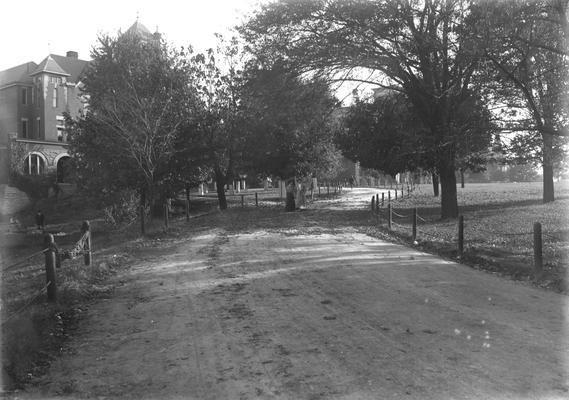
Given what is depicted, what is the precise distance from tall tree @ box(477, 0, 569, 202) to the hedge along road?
6188 millimetres

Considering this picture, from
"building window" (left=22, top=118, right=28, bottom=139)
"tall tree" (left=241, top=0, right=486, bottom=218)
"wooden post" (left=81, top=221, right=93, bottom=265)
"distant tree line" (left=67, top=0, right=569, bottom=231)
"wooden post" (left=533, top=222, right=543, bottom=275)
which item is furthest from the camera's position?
"building window" (left=22, top=118, right=28, bottom=139)

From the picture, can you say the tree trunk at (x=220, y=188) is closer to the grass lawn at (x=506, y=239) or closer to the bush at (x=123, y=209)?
the bush at (x=123, y=209)

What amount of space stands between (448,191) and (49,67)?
46597mm

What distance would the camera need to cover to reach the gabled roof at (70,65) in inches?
2279

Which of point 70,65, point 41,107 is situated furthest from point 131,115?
point 70,65

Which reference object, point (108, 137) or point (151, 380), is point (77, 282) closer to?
point (151, 380)

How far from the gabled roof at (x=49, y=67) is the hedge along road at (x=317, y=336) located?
5135 centimetres

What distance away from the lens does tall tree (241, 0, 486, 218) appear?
17.2 metres

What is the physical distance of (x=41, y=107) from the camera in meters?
55.6

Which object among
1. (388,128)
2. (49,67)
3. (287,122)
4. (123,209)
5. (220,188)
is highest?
(49,67)

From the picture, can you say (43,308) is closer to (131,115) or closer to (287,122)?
(131,115)

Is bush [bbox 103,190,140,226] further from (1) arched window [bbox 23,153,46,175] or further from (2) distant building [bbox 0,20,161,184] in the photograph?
(1) arched window [bbox 23,153,46,175]

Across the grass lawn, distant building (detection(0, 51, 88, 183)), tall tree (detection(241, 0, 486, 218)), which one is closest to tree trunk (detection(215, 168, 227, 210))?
the grass lawn

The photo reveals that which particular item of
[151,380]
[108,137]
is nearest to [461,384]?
[151,380]
